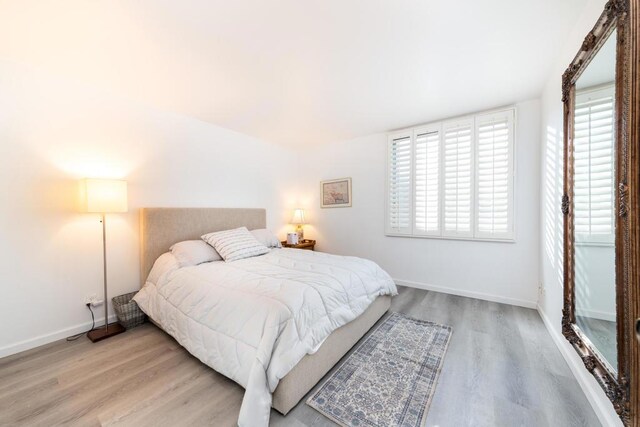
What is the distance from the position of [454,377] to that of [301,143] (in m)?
3.77

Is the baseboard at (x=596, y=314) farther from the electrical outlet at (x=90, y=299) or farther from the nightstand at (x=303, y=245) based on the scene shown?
the electrical outlet at (x=90, y=299)

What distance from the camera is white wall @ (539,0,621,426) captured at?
141 cm

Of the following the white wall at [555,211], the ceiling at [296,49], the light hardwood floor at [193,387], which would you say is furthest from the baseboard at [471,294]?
the ceiling at [296,49]

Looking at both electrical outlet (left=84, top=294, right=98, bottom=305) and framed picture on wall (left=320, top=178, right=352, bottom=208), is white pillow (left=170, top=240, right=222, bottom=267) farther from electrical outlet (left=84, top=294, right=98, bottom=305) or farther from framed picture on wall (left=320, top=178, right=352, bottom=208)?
framed picture on wall (left=320, top=178, right=352, bottom=208)

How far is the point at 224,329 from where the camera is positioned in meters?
1.57

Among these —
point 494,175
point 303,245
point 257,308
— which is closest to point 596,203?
point 494,175

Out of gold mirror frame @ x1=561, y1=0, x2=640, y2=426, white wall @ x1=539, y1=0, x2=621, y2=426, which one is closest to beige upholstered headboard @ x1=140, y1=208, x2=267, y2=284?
gold mirror frame @ x1=561, y1=0, x2=640, y2=426

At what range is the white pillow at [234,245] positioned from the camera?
8.65 feet

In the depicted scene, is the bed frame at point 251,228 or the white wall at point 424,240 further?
the white wall at point 424,240

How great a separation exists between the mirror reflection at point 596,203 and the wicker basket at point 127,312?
3471 millimetres

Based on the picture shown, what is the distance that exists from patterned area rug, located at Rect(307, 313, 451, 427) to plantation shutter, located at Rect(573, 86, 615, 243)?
4.22ft

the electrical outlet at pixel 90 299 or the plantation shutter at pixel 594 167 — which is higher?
the plantation shutter at pixel 594 167

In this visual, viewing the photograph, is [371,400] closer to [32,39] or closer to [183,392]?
[183,392]

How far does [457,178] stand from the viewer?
3.11m
